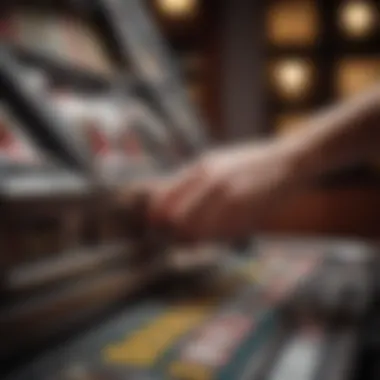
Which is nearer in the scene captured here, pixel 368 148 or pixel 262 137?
pixel 368 148

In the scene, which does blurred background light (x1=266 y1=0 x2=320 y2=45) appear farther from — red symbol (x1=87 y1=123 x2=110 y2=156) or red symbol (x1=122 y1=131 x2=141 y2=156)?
red symbol (x1=87 y1=123 x2=110 y2=156)

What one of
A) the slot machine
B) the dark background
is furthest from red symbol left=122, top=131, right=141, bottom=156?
the dark background

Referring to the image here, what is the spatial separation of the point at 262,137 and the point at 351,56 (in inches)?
34.5

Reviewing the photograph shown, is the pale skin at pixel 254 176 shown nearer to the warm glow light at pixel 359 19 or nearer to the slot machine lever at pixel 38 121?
the slot machine lever at pixel 38 121

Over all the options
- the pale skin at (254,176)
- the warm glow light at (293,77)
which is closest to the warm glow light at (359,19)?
the warm glow light at (293,77)

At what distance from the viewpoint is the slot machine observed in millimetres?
777

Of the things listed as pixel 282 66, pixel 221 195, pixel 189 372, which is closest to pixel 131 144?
pixel 221 195

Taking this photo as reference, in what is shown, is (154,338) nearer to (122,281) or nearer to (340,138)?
(122,281)

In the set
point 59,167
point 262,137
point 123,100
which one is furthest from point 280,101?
point 59,167

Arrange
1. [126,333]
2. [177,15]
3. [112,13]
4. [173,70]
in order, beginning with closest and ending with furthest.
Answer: [126,333] < [112,13] < [173,70] < [177,15]

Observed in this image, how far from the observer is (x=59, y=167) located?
1.06 metres

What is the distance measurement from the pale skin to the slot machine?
7 cm

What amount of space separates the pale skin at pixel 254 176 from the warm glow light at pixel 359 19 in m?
4.59

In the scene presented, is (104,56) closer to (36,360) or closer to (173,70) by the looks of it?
(173,70)
